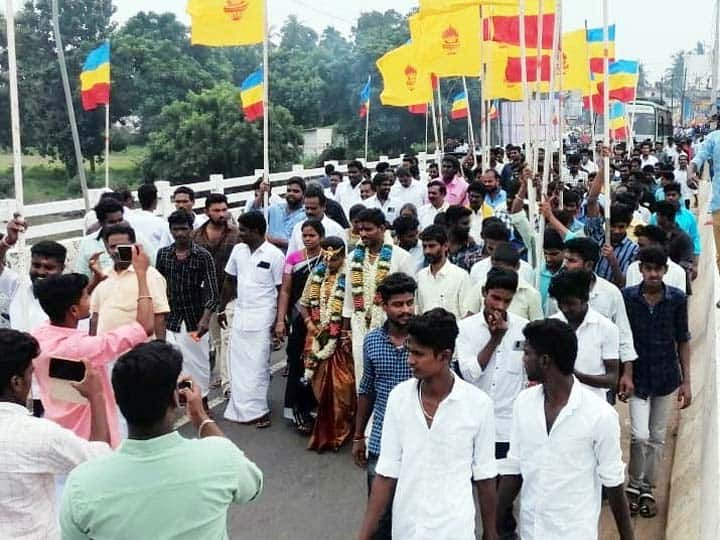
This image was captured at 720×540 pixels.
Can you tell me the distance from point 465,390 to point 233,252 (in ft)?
12.3

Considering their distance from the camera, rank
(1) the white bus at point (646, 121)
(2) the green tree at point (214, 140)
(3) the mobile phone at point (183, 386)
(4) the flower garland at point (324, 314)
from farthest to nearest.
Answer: (1) the white bus at point (646, 121), (2) the green tree at point (214, 140), (4) the flower garland at point (324, 314), (3) the mobile phone at point (183, 386)

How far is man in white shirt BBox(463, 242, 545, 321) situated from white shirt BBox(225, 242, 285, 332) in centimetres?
170

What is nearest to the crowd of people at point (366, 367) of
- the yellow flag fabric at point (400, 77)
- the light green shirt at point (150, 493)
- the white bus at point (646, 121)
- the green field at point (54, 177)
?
the light green shirt at point (150, 493)

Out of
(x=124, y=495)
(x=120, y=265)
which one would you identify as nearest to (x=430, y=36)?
(x=120, y=265)

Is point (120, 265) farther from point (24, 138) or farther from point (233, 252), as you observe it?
point (24, 138)

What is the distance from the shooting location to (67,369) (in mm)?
3092

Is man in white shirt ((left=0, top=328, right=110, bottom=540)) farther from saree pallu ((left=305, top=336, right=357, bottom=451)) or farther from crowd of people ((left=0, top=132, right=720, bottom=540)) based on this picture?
saree pallu ((left=305, top=336, right=357, bottom=451))

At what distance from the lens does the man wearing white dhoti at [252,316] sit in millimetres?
6430

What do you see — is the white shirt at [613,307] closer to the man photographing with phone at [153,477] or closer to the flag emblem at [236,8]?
the man photographing with phone at [153,477]

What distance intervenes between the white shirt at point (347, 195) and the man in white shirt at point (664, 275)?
20.8ft

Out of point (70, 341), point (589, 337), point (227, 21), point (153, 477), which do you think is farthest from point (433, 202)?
point (153, 477)

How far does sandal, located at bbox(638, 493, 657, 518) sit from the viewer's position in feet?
16.4

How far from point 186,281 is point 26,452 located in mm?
3697

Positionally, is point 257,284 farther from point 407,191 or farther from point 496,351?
point 407,191
